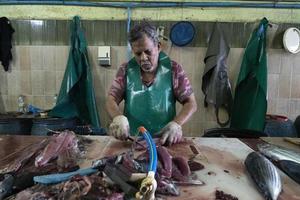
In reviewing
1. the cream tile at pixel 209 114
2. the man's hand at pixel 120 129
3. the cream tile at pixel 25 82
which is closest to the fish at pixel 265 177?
the man's hand at pixel 120 129

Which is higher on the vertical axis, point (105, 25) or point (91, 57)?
point (105, 25)

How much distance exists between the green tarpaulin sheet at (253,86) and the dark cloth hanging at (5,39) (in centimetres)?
290

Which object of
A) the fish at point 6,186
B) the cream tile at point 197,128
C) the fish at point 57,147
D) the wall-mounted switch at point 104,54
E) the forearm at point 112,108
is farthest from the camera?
the cream tile at point 197,128

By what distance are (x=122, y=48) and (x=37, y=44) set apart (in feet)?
3.56

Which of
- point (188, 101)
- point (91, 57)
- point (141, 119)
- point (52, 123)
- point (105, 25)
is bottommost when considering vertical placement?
point (52, 123)

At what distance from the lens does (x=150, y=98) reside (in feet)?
7.14

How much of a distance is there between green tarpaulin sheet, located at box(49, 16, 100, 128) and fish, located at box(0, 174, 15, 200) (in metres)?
2.24

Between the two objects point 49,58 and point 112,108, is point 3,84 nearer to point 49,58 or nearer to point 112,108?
point 49,58

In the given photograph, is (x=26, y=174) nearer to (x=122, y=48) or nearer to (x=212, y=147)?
(x=212, y=147)

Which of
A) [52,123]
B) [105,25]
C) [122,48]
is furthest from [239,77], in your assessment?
[52,123]

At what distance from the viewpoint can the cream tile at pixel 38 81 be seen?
365 cm

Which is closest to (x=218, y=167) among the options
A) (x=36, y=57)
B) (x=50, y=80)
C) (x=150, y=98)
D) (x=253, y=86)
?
(x=150, y=98)

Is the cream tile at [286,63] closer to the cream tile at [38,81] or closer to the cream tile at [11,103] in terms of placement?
the cream tile at [38,81]

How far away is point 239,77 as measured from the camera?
3.50 metres
